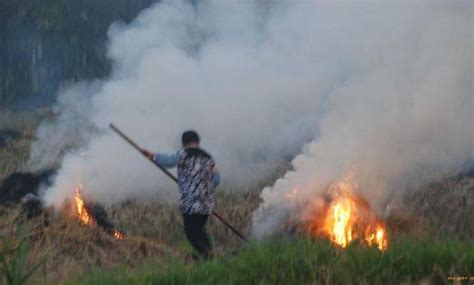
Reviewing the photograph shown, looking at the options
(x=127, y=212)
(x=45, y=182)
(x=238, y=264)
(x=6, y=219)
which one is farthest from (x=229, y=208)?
(x=238, y=264)

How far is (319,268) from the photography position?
7.18 m

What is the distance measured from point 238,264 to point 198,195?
2.50 meters

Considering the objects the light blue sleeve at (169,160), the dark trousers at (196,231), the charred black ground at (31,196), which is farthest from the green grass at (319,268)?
the charred black ground at (31,196)

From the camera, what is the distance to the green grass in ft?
23.2

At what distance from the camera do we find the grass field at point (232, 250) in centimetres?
714

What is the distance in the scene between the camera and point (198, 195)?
9.90 m

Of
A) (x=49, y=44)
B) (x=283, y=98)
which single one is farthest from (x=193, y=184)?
(x=49, y=44)

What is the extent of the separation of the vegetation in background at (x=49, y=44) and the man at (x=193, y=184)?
1372 centimetres

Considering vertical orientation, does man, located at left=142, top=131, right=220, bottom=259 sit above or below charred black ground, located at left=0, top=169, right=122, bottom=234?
below

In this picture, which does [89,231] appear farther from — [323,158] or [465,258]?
[465,258]

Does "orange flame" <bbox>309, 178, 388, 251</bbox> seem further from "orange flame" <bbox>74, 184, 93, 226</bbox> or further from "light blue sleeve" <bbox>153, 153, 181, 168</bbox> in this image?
"orange flame" <bbox>74, 184, 93, 226</bbox>

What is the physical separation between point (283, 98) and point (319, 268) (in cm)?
890

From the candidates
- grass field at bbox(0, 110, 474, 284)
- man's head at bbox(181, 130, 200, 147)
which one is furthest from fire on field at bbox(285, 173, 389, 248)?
man's head at bbox(181, 130, 200, 147)

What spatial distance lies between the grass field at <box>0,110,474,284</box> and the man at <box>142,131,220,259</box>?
34cm
